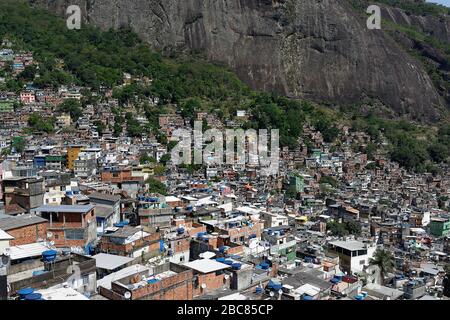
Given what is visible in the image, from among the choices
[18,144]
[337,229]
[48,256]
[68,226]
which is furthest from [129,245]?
[18,144]

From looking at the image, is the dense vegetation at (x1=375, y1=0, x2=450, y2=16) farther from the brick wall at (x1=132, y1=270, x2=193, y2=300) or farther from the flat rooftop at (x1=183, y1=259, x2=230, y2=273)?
the brick wall at (x1=132, y1=270, x2=193, y2=300)

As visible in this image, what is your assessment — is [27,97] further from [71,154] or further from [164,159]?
[71,154]

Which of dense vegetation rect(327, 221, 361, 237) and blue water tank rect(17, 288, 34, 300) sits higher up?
blue water tank rect(17, 288, 34, 300)

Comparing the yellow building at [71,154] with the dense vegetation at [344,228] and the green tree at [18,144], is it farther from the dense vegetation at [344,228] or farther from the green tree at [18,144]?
the dense vegetation at [344,228]

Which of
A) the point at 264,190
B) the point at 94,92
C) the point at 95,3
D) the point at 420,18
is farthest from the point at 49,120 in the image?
the point at 420,18

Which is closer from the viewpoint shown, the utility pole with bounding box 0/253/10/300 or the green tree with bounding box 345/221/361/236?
the utility pole with bounding box 0/253/10/300

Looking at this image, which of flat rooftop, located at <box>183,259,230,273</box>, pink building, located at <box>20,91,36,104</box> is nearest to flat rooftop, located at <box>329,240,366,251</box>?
flat rooftop, located at <box>183,259,230,273</box>
